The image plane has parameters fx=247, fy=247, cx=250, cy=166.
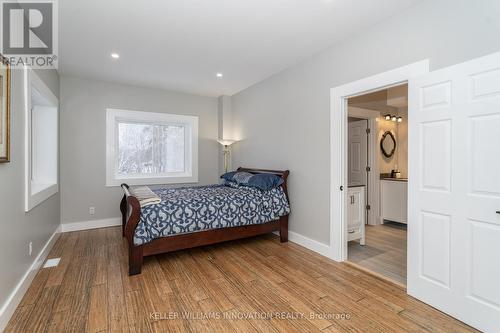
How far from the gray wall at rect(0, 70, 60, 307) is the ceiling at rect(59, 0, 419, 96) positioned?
3.11ft

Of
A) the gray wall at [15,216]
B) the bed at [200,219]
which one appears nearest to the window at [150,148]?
the bed at [200,219]

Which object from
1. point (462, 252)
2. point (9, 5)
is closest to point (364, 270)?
point (462, 252)

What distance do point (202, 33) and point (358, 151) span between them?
3.71 metres

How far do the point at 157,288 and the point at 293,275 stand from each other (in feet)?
4.50

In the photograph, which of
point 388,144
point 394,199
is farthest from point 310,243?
point 388,144

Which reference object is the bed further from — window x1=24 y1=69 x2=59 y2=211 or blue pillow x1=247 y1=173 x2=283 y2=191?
window x1=24 y1=69 x2=59 y2=211

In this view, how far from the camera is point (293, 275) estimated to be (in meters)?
2.62

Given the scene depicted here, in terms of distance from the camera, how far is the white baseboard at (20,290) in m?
1.80

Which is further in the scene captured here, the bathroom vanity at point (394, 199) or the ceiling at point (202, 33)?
the bathroom vanity at point (394, 199)

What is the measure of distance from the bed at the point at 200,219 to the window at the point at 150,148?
42.3 inches

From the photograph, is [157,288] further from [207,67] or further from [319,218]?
[207,67]

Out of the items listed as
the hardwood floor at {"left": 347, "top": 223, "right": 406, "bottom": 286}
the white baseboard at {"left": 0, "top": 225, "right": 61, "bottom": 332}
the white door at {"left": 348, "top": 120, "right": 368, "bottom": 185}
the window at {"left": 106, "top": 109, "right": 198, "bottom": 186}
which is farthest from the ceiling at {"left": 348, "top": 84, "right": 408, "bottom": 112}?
the white baseboard at {"left": 0, "top": 225, "right": 61, "bottom": 332}

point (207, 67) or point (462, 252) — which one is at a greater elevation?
point (207, 67)

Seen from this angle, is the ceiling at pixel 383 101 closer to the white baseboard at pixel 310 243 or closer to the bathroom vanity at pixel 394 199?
the bathroom vanity at pixel 394 199
